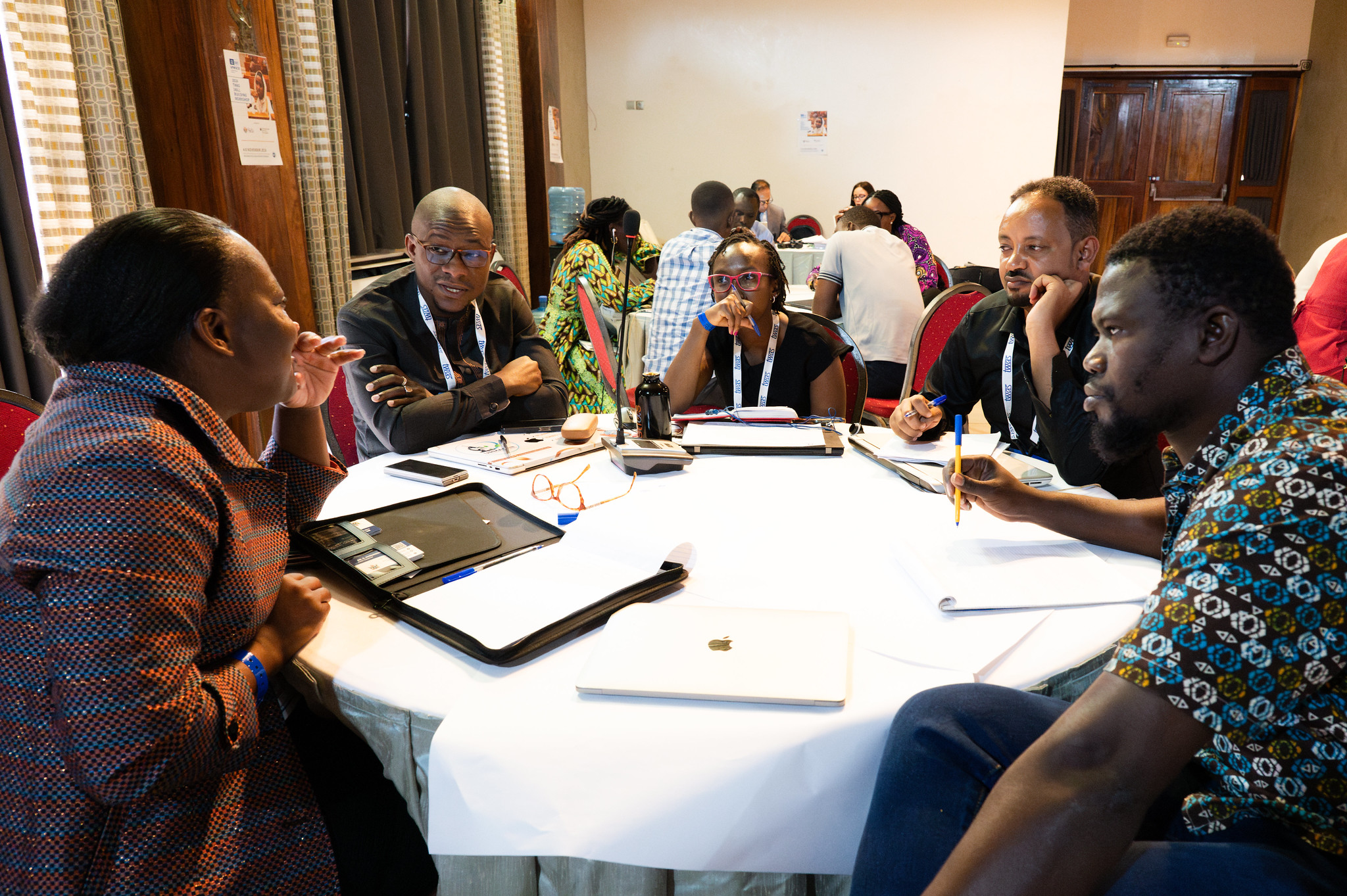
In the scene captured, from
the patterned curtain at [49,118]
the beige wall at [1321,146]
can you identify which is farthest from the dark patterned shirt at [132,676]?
the beige wall at [1321,146]

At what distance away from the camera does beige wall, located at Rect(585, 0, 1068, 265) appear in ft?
28.1

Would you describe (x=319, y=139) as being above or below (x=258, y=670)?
above

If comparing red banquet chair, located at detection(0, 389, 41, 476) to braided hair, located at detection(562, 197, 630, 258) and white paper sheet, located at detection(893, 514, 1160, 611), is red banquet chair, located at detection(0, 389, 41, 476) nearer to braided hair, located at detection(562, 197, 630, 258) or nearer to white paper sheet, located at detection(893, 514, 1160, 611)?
white paper sheet, located at detection(893, 514, 1160, 611)

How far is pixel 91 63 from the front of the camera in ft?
8.24

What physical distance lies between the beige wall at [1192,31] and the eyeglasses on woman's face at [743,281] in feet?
30.3

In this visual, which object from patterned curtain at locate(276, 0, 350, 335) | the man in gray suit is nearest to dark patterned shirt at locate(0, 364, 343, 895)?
patterned curtain at locate(276, 0, 350, 335)

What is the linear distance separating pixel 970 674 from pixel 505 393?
1.52 meters

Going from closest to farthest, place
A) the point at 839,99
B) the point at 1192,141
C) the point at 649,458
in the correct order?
the point at 649,458
the point at 839,99
the point at 1192,141

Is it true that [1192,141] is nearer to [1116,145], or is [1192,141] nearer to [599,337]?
[1116,145]

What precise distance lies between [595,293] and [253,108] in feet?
4.94

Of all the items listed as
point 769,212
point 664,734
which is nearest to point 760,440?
point 664,734

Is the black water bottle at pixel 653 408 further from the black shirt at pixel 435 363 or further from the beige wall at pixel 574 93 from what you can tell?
the beige wall at pixel 574 93

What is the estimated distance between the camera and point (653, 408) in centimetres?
200

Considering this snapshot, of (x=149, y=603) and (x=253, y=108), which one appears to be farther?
(x=253, y=108)
